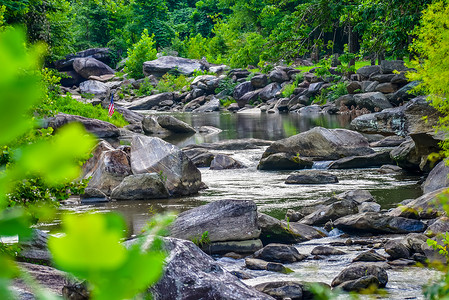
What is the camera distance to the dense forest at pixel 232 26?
45.1 feet

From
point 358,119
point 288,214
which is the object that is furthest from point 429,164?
point 358,119

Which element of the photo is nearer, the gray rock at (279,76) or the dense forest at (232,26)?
the dense forest at (232,26)

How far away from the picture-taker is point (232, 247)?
810 centimetres

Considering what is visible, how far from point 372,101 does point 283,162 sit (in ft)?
52.4

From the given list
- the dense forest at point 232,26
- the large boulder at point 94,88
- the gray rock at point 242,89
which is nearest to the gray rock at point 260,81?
the gray rock at point 242,89

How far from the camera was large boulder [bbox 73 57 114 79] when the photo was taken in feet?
181

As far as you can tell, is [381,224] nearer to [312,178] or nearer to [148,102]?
[312,178]

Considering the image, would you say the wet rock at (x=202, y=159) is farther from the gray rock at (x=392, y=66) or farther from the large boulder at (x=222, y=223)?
the gray rock at (x=392, y=66)

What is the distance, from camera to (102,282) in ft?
1.32

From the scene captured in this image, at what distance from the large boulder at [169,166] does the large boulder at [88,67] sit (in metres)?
43.6

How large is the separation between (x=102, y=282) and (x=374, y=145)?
1843cm

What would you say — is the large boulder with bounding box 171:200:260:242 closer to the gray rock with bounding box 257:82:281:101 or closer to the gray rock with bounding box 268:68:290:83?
the gray rock with bounding box 257:82:281:101

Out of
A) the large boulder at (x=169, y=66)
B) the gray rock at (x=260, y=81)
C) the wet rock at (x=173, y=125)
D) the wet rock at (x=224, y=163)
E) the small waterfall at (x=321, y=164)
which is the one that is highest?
the large boulder at (x=169, y=66)

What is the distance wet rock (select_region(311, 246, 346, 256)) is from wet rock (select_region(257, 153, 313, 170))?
832 centimetres
